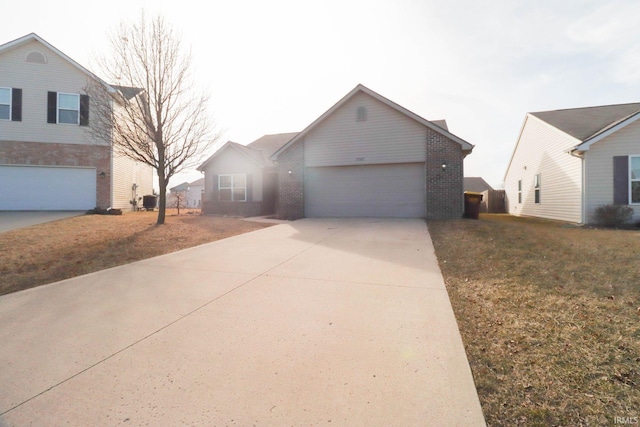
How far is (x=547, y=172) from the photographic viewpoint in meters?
15.1

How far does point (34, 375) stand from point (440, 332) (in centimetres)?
383

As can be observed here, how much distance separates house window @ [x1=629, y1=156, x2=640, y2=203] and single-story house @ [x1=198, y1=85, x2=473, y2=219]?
6.01m

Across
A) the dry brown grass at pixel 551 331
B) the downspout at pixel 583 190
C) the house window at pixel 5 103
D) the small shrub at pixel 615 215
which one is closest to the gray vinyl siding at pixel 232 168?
the house window at pixel 5 103

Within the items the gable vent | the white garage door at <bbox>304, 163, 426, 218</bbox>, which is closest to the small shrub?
the white garage door at <bbox>304, 163, 426, 218</bbox>

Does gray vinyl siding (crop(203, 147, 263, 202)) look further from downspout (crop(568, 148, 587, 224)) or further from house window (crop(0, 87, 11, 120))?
downspout (crop(568, 148, 587, 224))

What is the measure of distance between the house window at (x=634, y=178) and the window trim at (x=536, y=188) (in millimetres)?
4876

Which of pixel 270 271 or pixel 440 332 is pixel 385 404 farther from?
pixel 270 271

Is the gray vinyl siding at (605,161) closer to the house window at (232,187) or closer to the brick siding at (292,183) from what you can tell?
the brick siding at (292,183)

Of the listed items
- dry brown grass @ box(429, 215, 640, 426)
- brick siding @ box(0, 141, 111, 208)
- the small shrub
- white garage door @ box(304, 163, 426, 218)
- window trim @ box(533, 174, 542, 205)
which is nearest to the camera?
dry brown grass @ box(429, 215, 640, 426)

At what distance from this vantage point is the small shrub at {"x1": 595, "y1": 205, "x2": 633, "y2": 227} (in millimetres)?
10719

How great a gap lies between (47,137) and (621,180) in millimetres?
26058

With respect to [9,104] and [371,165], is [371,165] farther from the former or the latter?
[9,104]

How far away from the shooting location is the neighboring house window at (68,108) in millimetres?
14922

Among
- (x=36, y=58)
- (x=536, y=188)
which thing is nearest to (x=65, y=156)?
(x=36, y=58)
